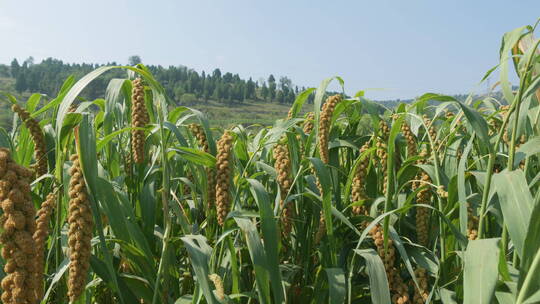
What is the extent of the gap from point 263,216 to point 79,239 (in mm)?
607

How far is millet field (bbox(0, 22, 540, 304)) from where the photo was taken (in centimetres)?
116

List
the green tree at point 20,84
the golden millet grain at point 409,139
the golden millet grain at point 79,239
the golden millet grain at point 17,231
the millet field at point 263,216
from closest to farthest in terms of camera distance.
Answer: the golden millet grain at point 17,231 < the golden millet grain at point 79,239 < the millet field at point 263,216 < the golden millet grain at point 409,139 < the green tree at point 20,84

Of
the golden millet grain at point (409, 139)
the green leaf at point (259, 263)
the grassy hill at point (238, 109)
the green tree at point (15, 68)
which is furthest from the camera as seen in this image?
the green tree at point (15, 68)

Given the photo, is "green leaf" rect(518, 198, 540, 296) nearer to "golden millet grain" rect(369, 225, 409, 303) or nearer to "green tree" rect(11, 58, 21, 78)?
"golden millet grain" rect(369, 225, 409, 303)

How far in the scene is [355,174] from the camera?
6.43 ft

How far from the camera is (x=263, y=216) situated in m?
1.51

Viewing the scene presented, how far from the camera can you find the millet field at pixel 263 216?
1.16 metres

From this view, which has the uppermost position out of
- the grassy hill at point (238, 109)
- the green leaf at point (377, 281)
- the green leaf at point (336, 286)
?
the green leaf at point (377, 281)

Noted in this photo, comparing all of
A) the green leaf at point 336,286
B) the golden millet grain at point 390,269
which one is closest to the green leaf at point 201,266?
the green leaf at point 336,286

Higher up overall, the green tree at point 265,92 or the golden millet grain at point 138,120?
the green tree at point 265,92

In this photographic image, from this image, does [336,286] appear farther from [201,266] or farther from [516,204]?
[516,204]

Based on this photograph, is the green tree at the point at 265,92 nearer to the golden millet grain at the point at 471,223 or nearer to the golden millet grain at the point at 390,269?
the golden millet grain at the point at 471,223

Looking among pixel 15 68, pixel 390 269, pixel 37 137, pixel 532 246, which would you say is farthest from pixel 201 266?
pixel 15 68

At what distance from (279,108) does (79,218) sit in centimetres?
14435
